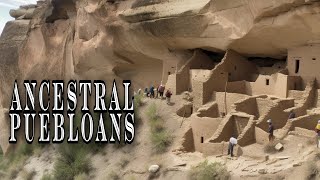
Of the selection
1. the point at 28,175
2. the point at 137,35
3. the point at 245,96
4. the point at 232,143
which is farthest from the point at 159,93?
the point at 28,175

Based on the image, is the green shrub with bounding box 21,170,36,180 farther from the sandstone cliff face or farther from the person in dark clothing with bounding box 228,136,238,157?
the person in dark clothing with bounding box 228,136,238,157

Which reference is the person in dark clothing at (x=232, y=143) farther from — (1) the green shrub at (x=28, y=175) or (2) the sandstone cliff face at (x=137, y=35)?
(1) the green shrub at (x=28, y=175)

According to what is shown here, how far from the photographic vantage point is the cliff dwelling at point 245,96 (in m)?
9.50

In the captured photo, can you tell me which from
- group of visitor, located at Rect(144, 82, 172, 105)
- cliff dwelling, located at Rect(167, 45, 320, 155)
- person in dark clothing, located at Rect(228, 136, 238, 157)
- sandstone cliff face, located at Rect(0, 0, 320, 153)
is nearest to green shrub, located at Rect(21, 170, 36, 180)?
group of visitor, located at Rect(144, 82, 172, 105)

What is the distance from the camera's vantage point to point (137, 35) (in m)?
12.6

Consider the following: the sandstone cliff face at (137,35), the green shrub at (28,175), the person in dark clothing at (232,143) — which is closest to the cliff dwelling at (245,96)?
the person in dark clothing at (232,143)

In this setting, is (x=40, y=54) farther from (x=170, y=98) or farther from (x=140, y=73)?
(x=170, y=98)

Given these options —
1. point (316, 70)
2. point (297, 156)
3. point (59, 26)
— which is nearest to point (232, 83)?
point (316, 70)

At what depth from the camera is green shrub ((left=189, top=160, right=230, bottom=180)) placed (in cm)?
845

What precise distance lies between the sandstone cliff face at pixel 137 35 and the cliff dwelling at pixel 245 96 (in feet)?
1.37

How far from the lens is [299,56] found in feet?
35.4

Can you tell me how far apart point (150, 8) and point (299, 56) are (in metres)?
3.51

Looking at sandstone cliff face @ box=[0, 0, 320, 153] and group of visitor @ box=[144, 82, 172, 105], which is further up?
sandstone cliff face @ box=[0, 0, 320, 153]

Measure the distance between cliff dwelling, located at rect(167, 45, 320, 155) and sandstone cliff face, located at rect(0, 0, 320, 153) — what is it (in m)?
0.42
